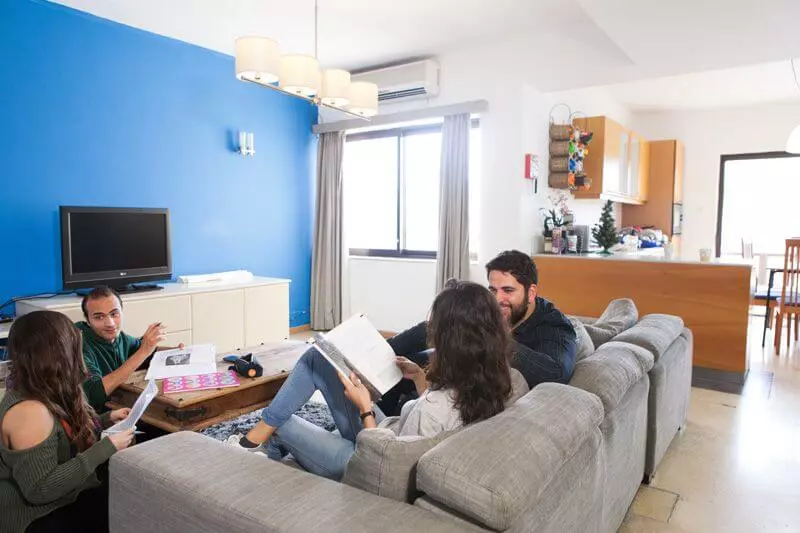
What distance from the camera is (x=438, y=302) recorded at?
5.12 ft

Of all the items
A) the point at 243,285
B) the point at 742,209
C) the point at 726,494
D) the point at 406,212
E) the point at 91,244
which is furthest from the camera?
the point at 742,209

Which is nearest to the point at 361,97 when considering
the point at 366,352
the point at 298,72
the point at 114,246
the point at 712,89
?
the point at 298,72

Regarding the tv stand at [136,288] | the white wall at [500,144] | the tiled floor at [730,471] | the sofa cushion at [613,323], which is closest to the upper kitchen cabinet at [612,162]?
the white wall at [500,144]

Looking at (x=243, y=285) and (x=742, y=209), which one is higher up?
(x=742, y=209)

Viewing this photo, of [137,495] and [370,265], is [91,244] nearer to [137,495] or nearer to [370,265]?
[370,265]

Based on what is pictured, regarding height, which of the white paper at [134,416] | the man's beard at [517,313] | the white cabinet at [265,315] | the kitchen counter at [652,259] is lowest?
the white cabinet at [265,315]

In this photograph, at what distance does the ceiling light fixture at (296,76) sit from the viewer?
2881 mm

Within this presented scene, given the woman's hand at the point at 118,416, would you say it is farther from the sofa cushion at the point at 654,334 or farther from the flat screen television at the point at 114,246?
the flat screen television at the point at 114,246

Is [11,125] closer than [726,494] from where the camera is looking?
No

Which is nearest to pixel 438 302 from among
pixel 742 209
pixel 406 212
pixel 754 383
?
pixel 754 383

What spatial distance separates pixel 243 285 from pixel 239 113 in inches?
66.0

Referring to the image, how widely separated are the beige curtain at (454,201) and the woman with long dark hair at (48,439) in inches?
145

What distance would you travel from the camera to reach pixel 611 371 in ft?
6.35

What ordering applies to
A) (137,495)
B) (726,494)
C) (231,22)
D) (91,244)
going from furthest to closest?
(231,22)
(91,244)
(726,494)
(137,495)
